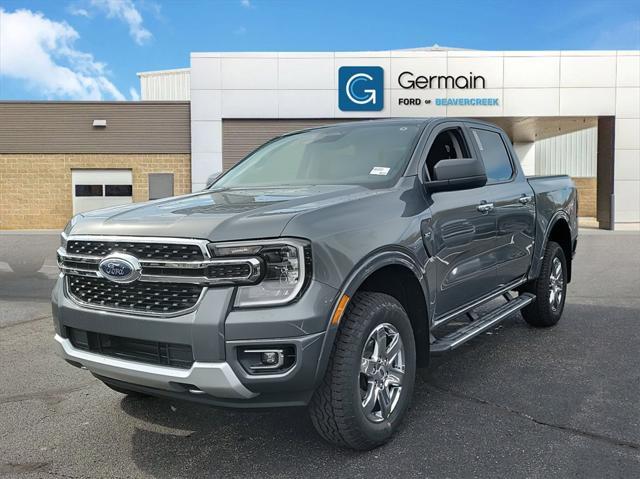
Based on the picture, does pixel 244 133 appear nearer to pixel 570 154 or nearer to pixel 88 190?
pixel 88 190

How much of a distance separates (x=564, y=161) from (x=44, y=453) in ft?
104

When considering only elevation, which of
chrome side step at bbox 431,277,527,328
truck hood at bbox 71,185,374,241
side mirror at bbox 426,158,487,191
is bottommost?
chrome side step at bbox 431,277,527,328

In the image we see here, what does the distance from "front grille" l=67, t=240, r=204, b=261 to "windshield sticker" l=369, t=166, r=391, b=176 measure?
1.50 m

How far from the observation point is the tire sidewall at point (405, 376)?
114 inches

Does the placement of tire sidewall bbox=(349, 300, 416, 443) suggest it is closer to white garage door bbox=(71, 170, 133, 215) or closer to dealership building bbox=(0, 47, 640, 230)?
dealership building bbox=(0, 47, 640, 230)

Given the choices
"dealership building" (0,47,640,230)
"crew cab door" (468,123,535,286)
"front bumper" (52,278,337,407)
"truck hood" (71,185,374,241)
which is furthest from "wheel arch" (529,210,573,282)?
"dealership building" (0,47,640,230)

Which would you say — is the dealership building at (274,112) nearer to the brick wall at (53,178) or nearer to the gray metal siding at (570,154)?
the brick wall at (53,178)

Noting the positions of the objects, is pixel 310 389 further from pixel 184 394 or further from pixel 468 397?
pixel 468 397

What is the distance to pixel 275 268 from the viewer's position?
2.66 metres

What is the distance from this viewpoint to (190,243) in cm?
264

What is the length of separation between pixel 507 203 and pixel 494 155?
1.83 feet

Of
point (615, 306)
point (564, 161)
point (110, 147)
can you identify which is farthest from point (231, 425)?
point (564, 161)

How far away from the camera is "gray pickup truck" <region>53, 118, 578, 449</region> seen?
8.59ft

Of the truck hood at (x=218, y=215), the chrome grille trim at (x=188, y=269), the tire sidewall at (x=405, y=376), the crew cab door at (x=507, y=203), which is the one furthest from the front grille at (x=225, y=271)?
the crew cab door at (x=507, y=203)
